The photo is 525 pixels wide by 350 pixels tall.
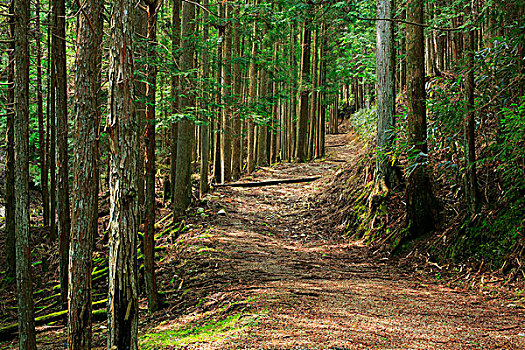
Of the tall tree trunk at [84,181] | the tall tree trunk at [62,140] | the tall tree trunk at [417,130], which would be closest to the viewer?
the tall tree trunk at [84,181]

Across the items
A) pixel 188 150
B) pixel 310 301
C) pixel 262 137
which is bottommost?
pixel 310 301

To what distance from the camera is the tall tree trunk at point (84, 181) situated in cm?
542

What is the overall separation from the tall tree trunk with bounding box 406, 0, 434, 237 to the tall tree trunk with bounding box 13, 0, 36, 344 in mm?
6863

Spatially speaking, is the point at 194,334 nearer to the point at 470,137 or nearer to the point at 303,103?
the point at 470,137

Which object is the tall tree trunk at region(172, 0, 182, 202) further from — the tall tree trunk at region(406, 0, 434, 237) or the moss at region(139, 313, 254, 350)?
the tall tree trunk at region(406, 0, 434, 237)

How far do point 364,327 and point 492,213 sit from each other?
3.87m

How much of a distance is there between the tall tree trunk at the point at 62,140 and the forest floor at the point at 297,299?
1.59 metres

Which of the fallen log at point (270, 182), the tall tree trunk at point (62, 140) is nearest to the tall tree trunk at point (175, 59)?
the tall tree trunk at point (62, 140)

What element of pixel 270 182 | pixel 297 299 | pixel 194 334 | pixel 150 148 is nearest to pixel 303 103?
pixel 270 182

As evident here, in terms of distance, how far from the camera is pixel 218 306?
19.3 feet

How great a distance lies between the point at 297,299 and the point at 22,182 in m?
4.76

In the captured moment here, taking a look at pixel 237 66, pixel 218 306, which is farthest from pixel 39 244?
pixel 218 306

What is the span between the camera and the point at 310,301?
5.30 metres

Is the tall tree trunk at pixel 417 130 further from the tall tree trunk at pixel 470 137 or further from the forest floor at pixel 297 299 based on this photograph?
the forest floor at pixel 297 299
